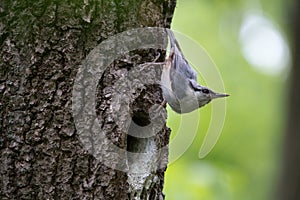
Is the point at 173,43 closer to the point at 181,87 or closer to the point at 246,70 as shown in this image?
the point at 181,87

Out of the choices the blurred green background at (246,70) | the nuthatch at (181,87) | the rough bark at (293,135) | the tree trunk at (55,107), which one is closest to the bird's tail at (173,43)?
the nuthatch at (181,87)

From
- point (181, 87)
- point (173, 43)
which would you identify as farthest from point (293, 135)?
point (173, 43)

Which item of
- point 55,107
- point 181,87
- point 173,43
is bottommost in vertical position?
point 55,107

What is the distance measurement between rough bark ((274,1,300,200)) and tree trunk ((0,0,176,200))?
54 cm

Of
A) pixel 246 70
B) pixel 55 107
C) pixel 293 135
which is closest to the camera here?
pixel 293 135

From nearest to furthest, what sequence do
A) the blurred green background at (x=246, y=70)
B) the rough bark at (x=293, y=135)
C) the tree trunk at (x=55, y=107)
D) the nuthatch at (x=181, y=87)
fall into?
the rough bark at (x=293, y=135), the tree trunk at (x=55, y=107), the nuthatch at (x=181, y=87), the blurred green background at (x=246, y=70)

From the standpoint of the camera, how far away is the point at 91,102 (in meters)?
1.92

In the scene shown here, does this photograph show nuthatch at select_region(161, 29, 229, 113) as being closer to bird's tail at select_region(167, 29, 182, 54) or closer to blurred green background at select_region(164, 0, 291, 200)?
bird's tail at select_region(167, 29, 182, 54)

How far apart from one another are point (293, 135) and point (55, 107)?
75 cm

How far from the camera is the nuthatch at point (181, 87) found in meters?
1.98

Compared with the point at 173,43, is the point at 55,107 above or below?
below

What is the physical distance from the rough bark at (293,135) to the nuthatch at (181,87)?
0.31 metres

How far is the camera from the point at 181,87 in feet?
6.53

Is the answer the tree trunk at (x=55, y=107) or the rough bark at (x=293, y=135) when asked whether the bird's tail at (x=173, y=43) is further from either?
the rough bark at (x=293, y=135)
